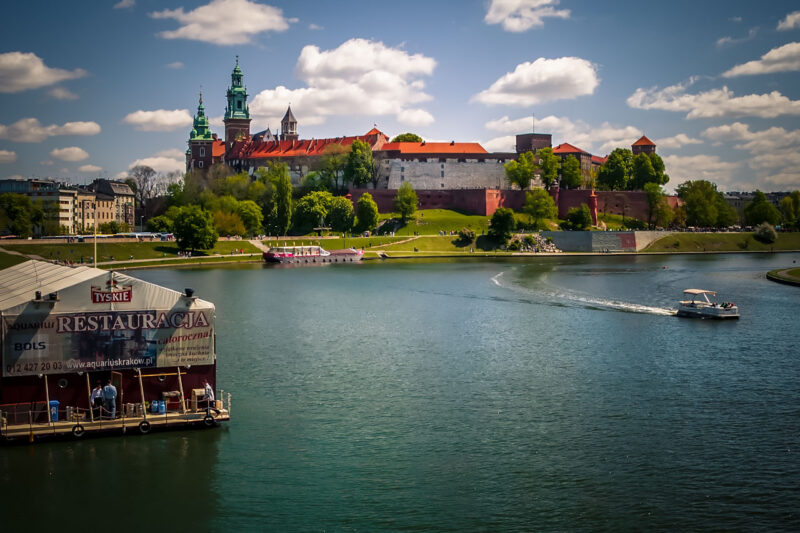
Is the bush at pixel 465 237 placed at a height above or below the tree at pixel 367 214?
below

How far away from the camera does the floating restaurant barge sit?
2120cm

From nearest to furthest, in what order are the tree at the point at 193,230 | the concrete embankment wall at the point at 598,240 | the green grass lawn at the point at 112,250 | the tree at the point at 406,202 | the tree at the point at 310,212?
the green grass lawn at the point at 112,250, the tree at the point at 193,230, the concrete embankment wall at the point at 598,240, the tree at the point at 310,212, the tree at the point at 406,202

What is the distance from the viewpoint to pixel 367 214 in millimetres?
114438

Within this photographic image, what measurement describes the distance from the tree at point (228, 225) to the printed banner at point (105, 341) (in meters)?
83.1

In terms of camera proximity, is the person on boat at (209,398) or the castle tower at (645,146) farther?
the castle tower at (645,146)

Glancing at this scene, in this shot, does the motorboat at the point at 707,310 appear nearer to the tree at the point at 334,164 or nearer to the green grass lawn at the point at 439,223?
the green grass lawn at the point at 439,223

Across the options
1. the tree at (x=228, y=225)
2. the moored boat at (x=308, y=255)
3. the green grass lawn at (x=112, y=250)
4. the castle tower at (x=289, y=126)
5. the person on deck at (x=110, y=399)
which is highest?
the castle tower at (x=289, y=126)

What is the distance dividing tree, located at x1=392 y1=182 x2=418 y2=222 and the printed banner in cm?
9471

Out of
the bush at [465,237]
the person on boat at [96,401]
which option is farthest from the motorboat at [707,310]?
the bush at [465,237]

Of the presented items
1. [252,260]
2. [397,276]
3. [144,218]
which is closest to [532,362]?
[397,276]

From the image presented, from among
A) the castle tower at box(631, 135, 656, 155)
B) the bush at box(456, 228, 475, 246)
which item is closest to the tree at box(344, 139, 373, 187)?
the bush at box(456, 228, 475, 246)

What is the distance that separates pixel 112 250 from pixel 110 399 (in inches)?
2794

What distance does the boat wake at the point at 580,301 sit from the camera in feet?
162

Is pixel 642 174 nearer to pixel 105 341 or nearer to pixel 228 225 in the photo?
pixel 228 225
